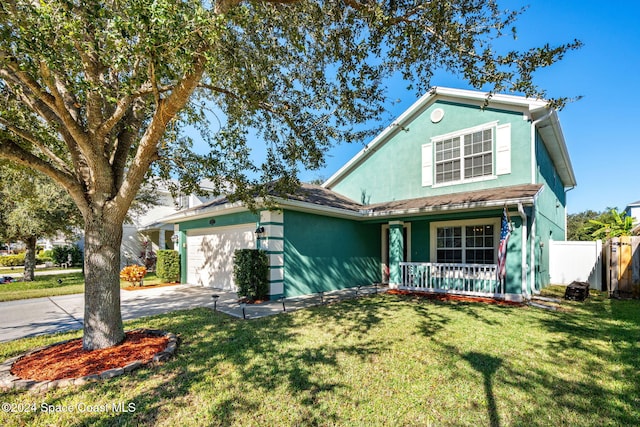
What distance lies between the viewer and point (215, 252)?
35.8 ft

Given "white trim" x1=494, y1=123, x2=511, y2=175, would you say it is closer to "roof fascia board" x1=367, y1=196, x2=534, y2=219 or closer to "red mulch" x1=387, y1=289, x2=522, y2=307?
"roof fascia board" x1=367, y1=196, x2=534, y2=219

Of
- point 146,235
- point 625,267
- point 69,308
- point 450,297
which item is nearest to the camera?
point 69,308

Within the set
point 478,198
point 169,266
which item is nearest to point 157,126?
point 478,198

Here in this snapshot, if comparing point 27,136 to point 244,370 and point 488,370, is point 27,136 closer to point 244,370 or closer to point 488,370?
point 244,370

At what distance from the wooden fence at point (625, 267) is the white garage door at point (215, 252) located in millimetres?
11352

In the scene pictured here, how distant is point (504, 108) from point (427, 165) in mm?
2970

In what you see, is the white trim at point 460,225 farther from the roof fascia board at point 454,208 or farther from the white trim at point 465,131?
the white trim at point 465,131

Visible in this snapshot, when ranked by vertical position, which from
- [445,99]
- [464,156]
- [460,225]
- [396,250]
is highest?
[445,99]

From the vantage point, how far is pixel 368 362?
13.3ft

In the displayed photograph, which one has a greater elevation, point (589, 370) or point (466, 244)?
point (466, 244)

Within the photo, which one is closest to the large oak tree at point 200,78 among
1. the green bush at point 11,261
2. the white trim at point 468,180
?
the white trim at point 468,180

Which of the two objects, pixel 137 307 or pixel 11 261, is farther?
pixel 11 261

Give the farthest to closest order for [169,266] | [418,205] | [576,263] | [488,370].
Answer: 1. [169,266]
2. [576,263]
3. [418,205]
4. [488,370]

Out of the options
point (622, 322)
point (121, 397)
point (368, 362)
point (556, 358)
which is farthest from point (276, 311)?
point (622, 322)
